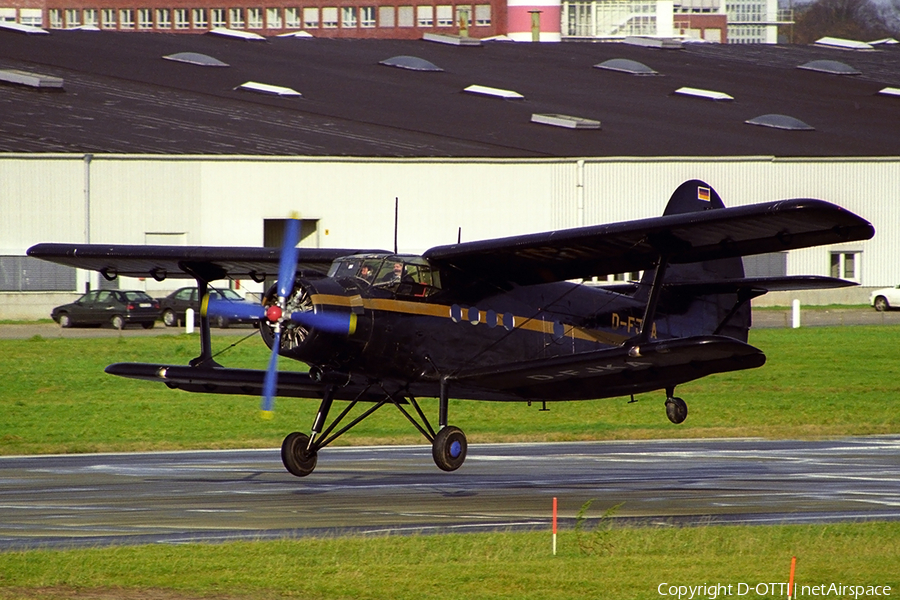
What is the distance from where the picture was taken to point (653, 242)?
64.8 ft

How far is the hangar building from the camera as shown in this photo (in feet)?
200

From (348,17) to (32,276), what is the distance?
116 meters

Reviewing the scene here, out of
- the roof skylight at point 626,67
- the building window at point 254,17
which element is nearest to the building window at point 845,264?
the roof skylight at point 626,67

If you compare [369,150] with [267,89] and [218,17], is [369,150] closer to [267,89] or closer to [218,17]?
[267,89]

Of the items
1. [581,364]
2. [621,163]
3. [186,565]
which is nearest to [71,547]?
[186,565]

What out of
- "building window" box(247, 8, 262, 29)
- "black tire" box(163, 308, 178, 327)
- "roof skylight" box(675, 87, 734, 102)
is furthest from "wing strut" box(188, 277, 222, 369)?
"building window" box(247, 8, 262, 29)

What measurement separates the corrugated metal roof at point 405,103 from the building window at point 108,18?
102044 millimetres

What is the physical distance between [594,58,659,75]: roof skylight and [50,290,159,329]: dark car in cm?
3974

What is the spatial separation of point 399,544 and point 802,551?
468 centimetres

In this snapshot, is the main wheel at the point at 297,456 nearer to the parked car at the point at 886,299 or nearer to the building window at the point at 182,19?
the parked car at the point at 886,299

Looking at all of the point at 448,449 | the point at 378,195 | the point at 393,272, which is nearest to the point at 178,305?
the point at 378,195

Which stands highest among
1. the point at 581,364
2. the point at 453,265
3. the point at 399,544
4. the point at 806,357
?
the point at 453,265

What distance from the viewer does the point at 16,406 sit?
34094mm

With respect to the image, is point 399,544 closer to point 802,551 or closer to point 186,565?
point 186,565
